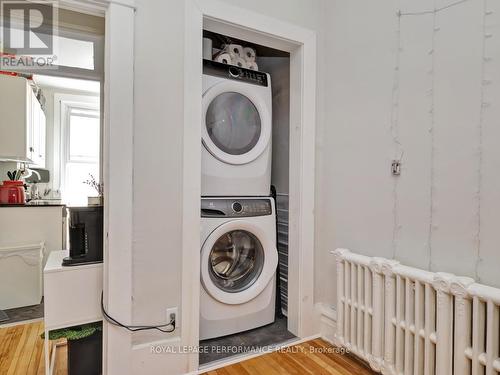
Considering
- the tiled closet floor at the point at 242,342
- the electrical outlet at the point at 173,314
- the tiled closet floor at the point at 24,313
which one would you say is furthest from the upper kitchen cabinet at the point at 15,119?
the tiled closet floor at the point at 242,342

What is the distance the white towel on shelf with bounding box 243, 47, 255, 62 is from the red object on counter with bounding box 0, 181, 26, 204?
7.59 ft

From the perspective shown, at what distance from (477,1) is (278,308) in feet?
6.87

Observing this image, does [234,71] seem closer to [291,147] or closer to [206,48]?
[206,48]

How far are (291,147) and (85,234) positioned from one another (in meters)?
1.30

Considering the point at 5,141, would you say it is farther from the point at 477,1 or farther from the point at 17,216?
the point at 477,1

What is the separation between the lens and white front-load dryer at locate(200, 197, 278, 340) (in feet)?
5.83

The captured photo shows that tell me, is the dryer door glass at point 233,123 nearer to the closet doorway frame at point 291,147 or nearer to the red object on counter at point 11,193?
the closet doorway frame at point 291,147

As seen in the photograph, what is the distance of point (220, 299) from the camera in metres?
1.80

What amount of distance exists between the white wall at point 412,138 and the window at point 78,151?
3.34 meters

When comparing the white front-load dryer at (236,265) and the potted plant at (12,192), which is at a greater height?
the potted plant at (12,192)

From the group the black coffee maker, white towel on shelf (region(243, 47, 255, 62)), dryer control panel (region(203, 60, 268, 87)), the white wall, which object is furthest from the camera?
white towel on shelf (region(243, 47, 255, 62))

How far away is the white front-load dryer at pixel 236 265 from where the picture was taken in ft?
5.83

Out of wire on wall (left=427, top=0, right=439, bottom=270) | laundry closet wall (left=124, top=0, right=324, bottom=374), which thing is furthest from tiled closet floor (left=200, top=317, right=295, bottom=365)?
wire on wall (left=427, top=0, right=439, bottom=270)

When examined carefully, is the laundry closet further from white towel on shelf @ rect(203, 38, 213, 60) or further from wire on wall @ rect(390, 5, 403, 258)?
wire on wall @ rect(390, 5, 403, 258)
